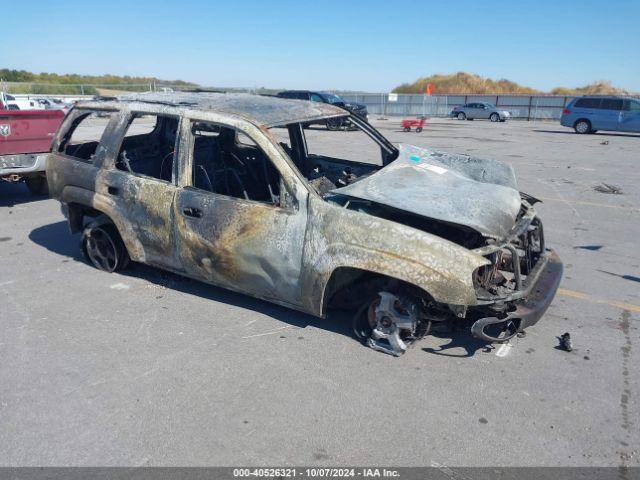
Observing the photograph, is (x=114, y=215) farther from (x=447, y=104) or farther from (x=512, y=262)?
(x=447, y=104)

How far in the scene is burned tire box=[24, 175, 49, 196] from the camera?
8.69 metres

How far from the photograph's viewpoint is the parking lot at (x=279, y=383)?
2838 mm

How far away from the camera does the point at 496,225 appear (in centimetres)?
363

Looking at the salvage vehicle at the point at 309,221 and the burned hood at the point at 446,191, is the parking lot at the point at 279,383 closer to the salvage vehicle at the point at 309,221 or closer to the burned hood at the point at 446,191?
the salvage vehicle at the point at 309,221

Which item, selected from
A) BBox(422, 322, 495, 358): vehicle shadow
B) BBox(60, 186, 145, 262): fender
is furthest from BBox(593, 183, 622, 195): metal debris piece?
BBox(60, 186, 145, 262): fender

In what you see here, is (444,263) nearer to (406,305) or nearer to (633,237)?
(406,305)

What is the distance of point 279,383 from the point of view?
3.44 m

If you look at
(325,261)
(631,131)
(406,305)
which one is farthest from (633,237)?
(631,131)

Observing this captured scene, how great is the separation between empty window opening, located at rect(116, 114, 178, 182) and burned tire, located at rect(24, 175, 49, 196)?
3.94 metres

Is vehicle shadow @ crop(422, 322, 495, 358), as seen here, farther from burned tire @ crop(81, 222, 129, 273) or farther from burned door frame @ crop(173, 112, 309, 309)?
burned tire @ crop(81, 222, 129, 273)

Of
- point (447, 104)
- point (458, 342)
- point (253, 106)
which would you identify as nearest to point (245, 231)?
point (253, 106)

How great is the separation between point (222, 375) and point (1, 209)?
257 inches

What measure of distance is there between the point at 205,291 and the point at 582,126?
78.3ft

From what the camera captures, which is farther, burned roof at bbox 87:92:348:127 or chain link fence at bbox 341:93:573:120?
chain link fence at bbox 341:93:573:120
